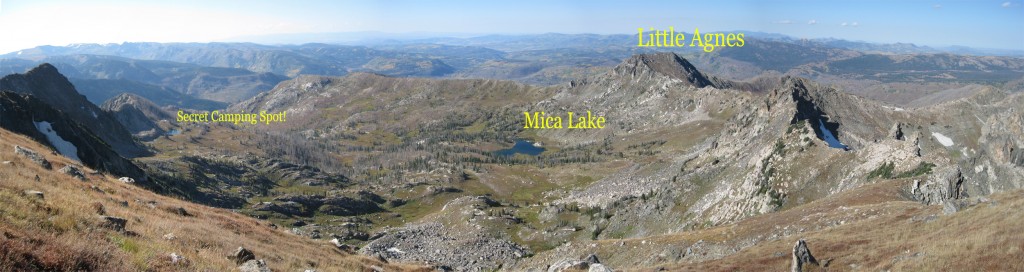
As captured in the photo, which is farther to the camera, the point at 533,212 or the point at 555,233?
the point at 533,212

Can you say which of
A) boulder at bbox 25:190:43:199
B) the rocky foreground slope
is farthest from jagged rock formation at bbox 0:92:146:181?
boulder at bbox 25:190:43:199

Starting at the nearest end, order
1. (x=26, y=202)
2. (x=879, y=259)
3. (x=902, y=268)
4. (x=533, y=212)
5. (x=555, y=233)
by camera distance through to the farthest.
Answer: (x=26, y=202) < (x=902, y=268) < (x=879, y=259) < (x=555, y=233) < (x=533, y=212)

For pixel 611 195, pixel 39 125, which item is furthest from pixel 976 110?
pixel 39 125

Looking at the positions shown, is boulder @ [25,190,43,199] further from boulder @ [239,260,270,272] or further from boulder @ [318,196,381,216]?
boulder @ [318,196,381,216]

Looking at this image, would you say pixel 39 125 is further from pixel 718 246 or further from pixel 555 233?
pixel 718 246

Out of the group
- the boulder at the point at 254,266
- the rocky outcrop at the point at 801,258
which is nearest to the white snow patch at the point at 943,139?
the rocky outcrop at the point at 801,258

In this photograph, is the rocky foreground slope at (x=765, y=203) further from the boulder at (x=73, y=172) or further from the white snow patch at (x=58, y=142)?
the white snow patch at (x=58, y=142)

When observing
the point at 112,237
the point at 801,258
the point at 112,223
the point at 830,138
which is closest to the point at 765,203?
the point at 801,258
